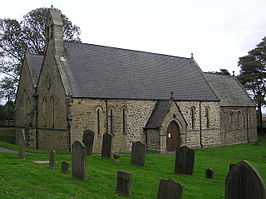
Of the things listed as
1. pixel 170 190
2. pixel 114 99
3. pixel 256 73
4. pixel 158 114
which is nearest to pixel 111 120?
pixel 114 99

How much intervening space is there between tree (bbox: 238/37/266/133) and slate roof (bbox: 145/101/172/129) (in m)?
29.7

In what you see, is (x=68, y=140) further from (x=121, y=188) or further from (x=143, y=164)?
(x=121, y=188)

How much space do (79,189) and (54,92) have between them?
1712 cm

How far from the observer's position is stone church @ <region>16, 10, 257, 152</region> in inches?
1003

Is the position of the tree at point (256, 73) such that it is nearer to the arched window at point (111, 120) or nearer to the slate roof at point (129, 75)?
the slate roof at point (129, 75)

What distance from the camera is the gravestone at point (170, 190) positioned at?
28.1ft

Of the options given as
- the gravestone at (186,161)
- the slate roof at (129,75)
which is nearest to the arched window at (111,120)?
the slate roof at (129,75)

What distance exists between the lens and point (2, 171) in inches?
477

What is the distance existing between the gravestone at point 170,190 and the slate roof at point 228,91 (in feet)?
96.1

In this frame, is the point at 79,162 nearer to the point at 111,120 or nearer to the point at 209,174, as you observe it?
the point at 209,174

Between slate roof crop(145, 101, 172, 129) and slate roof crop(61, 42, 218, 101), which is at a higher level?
slate roof crop(61, 42, 218, 101)

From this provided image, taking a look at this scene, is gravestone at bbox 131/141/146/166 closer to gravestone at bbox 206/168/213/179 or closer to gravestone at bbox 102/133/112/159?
gravestone at bbox 102/133/112/159

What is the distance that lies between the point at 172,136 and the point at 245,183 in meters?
21.9

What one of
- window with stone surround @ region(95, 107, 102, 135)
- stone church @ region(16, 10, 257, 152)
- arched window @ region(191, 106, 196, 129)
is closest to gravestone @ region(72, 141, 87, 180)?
stone church @ region(16, 10, 257, 152)
